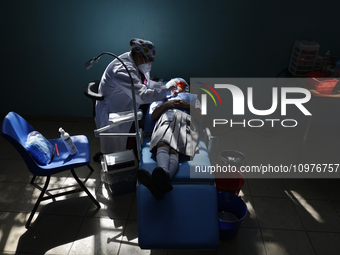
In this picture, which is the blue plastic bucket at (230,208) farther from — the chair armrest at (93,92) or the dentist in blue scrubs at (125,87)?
the chair armrest at (93,92)

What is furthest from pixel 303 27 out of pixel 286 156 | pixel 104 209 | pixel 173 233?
pixel 104 209

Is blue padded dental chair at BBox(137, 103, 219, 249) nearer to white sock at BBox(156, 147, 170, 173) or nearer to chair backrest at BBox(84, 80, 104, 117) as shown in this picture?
white sock at BBox(156, 147, 170, 173)

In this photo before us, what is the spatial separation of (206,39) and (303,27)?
1.07 meters

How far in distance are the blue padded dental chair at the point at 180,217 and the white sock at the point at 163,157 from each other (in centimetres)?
12

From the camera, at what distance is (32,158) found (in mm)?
1871

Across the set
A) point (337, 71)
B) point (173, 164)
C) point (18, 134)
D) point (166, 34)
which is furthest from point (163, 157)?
point (337, 71)

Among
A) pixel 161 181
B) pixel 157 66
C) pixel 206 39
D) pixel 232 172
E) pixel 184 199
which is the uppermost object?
pixel 206 39

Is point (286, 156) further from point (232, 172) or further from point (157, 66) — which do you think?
point (157, 66)

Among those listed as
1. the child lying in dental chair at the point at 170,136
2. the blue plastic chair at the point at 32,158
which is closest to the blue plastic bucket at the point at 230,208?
the child lying in dental chair at the point at 170,136

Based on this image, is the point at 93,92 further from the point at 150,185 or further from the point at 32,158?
the point at 150,185

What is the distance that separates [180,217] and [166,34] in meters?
2.08

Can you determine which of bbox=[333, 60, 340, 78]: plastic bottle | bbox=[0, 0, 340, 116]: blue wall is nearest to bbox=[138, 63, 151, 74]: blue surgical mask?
bbox=[0, 0, 340, 116]: blue wall

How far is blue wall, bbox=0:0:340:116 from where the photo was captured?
9.09 feet

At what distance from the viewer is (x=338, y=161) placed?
2.88 meters
